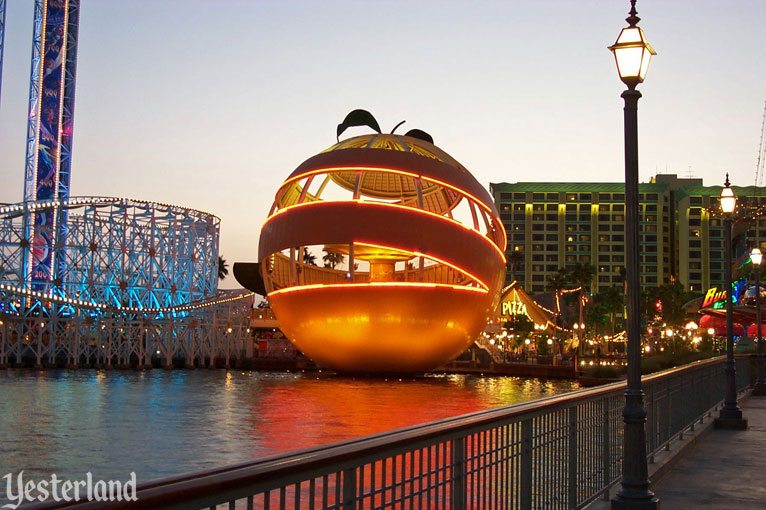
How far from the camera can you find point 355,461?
4.50m

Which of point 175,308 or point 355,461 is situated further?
point 175,308

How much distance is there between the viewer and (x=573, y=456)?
28.4 ft

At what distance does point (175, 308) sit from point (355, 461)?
239 feet

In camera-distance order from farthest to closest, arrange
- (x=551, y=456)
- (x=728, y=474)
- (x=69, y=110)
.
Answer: (x=69, y=110) → (x=728, y=474) → (x=551, y=456)

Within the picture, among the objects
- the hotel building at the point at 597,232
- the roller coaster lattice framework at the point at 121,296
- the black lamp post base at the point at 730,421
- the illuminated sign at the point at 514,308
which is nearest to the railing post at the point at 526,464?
the black lamp post base at the point at 730,421

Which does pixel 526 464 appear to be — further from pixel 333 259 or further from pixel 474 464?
pixel 333 259

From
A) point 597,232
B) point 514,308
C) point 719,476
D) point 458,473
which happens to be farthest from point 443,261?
point 597,232

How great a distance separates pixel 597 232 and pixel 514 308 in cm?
Result: 9437

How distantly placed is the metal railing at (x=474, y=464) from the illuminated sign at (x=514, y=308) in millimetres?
83864

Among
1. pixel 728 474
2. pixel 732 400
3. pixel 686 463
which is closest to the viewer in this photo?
pixel 728 474

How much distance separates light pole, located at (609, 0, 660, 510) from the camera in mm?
8961

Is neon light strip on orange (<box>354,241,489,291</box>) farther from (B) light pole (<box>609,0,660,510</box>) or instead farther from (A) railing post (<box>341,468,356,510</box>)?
(A) railing post (<box>341,468,356,510</box>)

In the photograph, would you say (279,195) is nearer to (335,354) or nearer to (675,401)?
(335,354)

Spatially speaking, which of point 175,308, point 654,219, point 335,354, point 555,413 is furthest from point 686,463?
point 654,219
